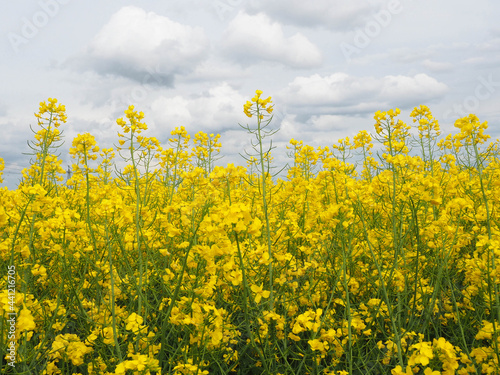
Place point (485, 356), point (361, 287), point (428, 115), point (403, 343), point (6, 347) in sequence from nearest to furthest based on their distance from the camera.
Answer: point (6, 347), point (485, 356), point (403, 343), point (361, 287), point (428, 115)

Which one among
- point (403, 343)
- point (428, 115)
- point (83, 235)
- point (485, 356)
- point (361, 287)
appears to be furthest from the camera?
point (428, 115)

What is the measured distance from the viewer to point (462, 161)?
A: 3094mm

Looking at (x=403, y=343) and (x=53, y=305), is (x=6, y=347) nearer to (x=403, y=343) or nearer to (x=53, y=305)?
(x=53, y=305)

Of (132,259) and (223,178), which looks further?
(132,259)

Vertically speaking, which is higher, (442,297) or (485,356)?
(442,297)

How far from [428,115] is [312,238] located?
15.2ft

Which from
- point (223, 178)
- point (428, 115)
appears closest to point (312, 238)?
point (223, 178)

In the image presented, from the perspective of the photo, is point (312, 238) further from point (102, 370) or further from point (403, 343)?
point (102, 370)

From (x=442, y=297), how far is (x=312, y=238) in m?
1.19

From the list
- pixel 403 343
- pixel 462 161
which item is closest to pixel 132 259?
pixel 403 343

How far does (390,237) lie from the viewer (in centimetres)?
296

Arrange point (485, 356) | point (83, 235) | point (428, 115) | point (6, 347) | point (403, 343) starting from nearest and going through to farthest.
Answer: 1. point (6, 347)
2. point (485, 356)
3. point (403, 343)
4. point (83, 235)
5. point (428, 115)

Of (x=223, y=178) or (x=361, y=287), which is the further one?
(x=361, y=287)

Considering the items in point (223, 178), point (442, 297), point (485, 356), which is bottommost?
point (485, 356)
